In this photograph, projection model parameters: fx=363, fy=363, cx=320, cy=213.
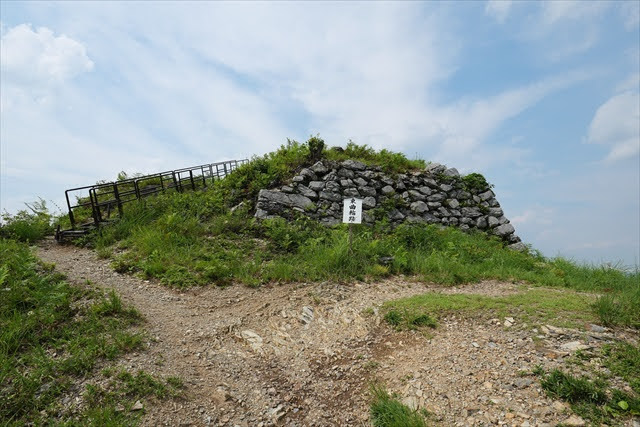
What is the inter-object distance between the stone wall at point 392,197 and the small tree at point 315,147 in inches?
19.5

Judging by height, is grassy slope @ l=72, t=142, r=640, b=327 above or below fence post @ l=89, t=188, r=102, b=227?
below

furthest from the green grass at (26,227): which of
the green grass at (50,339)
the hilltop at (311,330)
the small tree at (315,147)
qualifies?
the small tree at (315,147)

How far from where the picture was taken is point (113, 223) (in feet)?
36.2

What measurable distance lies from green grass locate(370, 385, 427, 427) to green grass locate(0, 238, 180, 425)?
2711 millimetres

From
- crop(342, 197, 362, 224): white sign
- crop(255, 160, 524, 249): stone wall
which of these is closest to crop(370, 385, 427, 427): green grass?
crop(342, 197, 362, 224): white sign

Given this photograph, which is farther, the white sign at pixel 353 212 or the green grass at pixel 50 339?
the white sign at pixel 353 212

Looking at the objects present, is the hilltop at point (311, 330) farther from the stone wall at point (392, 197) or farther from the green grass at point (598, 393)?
the stone wall at point (392, 197)

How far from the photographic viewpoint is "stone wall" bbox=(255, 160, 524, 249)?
11.8 meters

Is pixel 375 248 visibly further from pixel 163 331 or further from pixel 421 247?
pixel 163 331

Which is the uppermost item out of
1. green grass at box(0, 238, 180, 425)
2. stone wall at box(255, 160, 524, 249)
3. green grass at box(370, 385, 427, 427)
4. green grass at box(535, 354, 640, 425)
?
stone wall at box(255, 160, 524, 249)

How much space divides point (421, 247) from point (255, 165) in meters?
6.42

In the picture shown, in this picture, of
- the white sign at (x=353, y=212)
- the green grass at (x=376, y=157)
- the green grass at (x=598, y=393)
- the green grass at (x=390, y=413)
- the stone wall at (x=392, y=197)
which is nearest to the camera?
the green grass at (x=598, y=393)

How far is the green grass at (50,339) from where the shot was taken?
3.97 meters

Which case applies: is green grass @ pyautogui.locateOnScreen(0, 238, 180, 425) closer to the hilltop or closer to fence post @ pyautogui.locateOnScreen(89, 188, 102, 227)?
the hilltop
